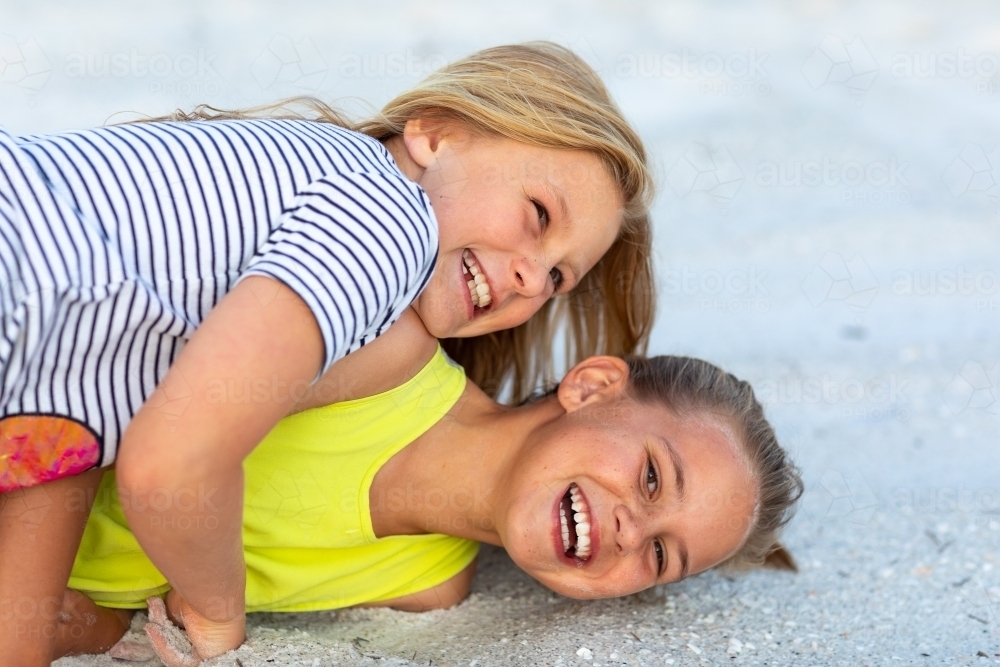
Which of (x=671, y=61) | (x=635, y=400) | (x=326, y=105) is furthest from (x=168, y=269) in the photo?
(x=671, y=61)

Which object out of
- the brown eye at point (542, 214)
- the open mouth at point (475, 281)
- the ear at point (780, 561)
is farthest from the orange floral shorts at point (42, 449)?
the ear at point (780, 561)

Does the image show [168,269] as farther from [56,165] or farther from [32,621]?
[32,621]

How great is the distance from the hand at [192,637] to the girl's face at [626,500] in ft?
1.74

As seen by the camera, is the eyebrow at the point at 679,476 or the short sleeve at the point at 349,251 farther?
the eyebrow at the point at 679,476

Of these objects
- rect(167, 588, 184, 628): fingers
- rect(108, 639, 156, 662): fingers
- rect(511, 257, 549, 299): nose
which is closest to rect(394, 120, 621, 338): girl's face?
rect(511, 257, 549, 299): nose

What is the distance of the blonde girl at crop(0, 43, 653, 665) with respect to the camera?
1.39 metres

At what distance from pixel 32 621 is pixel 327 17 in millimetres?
4037

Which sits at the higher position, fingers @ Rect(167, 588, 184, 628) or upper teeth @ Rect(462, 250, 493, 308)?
upper teeth @ Rect(462, 250, 493, 308)

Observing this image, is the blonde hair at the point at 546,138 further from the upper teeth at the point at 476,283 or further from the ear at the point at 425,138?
the upper teeth at the point at 476,283

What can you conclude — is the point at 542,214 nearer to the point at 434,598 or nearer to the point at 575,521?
the point at 575,521

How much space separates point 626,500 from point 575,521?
0.36ft

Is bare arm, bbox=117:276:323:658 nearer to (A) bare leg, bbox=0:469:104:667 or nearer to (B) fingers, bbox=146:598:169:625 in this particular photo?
(A) bare leg, bbox=0:469:104:667

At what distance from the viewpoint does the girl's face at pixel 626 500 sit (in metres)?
1.98

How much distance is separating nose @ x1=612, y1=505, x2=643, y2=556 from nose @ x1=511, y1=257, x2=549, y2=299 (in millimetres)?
451
